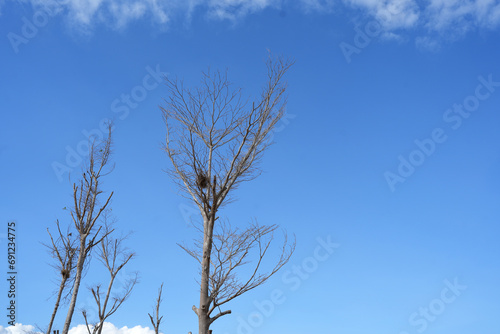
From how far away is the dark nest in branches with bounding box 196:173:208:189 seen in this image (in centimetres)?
650

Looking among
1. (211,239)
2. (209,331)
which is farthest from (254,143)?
(209,331)

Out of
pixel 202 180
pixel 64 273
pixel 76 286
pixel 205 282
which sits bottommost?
pixel 205 282

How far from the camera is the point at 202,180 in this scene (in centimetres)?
651

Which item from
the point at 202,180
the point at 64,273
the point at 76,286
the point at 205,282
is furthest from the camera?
the point at 64,273

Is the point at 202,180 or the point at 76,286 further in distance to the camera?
the point at 76,286

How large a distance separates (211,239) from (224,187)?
809 millimetres

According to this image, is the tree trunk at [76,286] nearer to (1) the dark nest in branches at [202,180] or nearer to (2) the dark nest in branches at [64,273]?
(2) the dark nest in branches at [64,273]

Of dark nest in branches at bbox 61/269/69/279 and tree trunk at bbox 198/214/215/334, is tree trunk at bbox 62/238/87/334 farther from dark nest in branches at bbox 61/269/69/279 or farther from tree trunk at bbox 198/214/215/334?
tree trunk at bbox 198/214/215/334

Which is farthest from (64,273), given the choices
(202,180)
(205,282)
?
(205,282)

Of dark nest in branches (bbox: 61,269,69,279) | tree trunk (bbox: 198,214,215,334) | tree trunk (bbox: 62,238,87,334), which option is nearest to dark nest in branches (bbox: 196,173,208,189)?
tree trunk (bbox: 198,214,215,334)

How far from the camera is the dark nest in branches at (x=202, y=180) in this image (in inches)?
256

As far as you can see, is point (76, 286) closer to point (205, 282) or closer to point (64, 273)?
point (64, 273)

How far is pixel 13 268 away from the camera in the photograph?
469 inches

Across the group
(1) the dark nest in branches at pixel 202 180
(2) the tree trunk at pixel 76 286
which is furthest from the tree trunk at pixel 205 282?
(2) the tree trunk at pixel 76 286
